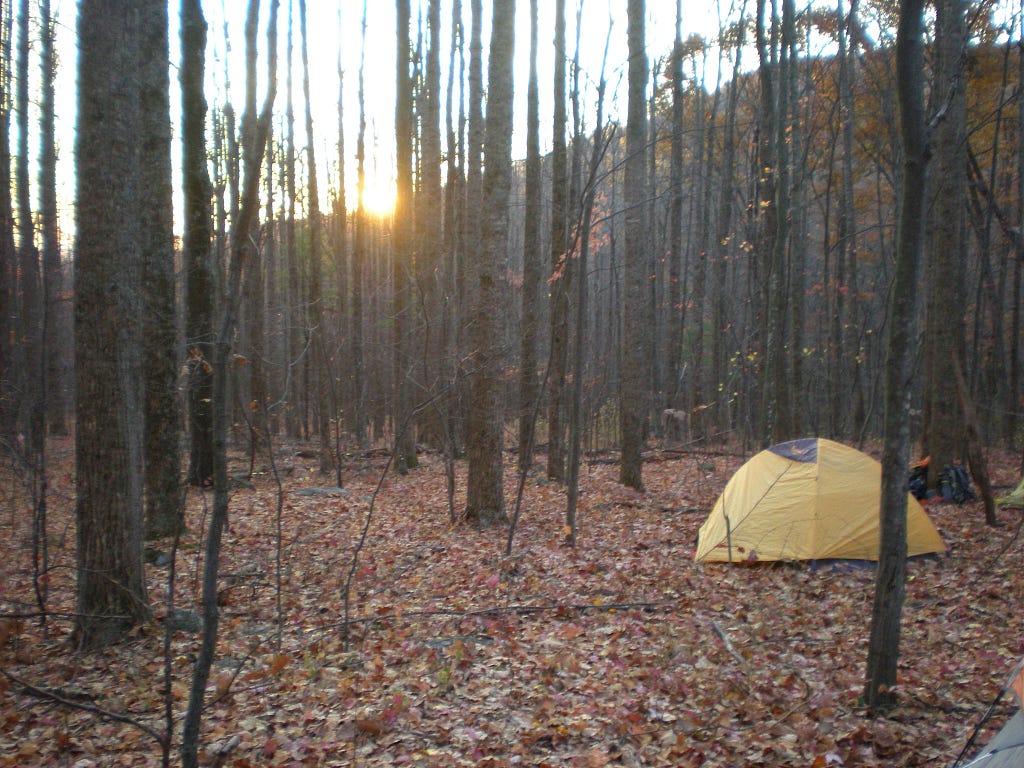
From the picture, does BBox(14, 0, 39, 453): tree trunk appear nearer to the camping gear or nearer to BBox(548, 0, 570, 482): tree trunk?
the camping gear

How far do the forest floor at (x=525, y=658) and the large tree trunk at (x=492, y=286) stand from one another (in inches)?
36.8

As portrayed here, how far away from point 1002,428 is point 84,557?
858 inches

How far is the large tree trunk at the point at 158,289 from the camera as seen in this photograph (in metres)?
8.45

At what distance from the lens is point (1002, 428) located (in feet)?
64.1

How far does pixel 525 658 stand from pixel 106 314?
4.10 meters

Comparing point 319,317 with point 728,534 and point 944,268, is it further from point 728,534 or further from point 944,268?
point 944,268

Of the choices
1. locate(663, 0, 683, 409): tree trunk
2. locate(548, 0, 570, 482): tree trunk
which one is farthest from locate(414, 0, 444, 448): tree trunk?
locate(663, 0, 683, 409): tree trunk

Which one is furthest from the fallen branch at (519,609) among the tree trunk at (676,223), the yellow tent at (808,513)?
the tree trunk at (676,223)

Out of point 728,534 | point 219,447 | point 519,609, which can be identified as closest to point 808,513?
point 728,534

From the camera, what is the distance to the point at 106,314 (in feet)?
17.4

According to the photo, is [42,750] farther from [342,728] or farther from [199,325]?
[199,325]

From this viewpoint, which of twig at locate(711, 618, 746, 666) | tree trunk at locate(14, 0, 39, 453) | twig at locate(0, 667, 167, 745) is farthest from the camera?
tree trunk at locate(14, 0, 39, 453)

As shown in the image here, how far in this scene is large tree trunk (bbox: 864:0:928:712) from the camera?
4.11m

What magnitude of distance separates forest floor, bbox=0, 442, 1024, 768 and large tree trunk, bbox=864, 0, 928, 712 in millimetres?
365
